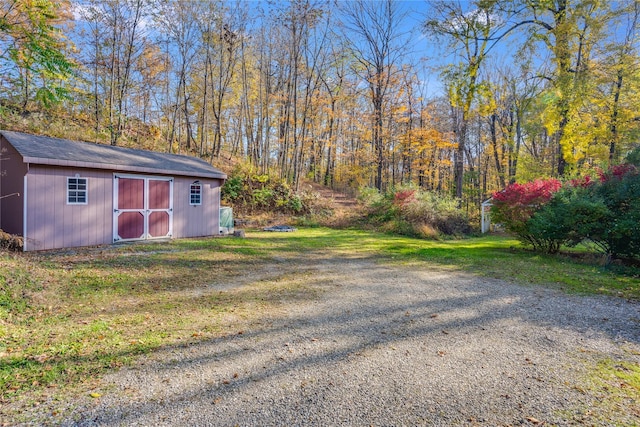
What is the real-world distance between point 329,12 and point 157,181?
43.9 feet

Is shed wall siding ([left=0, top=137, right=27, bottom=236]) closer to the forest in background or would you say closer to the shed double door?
the forest in background

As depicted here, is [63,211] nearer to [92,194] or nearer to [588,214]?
[92,194]

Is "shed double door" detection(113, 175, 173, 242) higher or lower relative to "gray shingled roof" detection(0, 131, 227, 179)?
lower

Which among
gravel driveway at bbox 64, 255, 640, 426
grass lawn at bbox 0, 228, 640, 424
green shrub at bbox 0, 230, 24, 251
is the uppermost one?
green shrub at bbox 0, 230, 24, 251

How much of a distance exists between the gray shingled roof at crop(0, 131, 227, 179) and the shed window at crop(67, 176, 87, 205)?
17.7 inches

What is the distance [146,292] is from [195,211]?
638 cm

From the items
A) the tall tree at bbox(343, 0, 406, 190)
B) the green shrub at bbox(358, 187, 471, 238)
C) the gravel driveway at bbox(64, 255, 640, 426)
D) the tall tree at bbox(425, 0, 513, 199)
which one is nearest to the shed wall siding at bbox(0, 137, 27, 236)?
the gravel driveway at bbox(64, 255, 640, 426)

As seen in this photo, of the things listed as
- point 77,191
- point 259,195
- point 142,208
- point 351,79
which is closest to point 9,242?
point 77,191

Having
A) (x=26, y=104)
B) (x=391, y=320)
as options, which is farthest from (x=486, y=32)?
(x=26, y=104)

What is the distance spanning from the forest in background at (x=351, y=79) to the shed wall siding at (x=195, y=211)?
14.8ft

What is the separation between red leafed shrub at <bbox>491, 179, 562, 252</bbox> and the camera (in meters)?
9.57

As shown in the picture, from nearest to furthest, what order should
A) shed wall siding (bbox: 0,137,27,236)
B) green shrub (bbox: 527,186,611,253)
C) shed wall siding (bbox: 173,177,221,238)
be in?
shed wall siding (bbox: 0,137,27,236), green shrub (bbox: 527,186,611,253), shed wall siding (bbox: 173,177,221,238)

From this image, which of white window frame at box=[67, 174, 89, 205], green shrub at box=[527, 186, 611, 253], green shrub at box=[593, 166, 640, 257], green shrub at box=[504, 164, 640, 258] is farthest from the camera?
white window frame at box=[67, 174, 89, 205]

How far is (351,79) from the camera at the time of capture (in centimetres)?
2364
